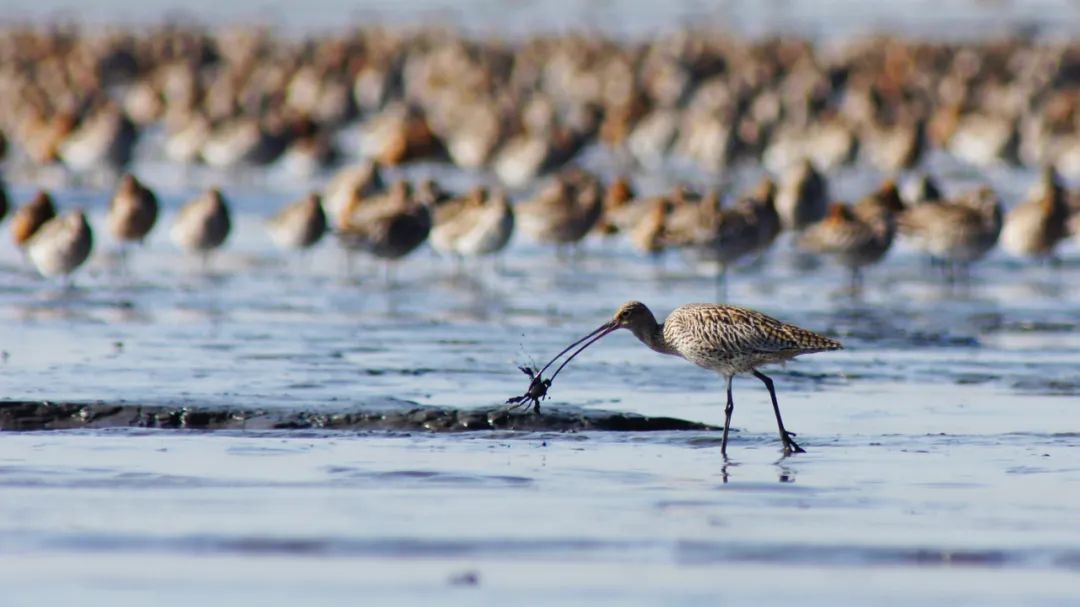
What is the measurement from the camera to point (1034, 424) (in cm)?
1130

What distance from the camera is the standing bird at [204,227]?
19.8m

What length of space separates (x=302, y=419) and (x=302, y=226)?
9.60 metres

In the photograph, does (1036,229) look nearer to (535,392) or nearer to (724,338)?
(724,338)

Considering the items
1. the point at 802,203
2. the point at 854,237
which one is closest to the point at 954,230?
the point at 854,237

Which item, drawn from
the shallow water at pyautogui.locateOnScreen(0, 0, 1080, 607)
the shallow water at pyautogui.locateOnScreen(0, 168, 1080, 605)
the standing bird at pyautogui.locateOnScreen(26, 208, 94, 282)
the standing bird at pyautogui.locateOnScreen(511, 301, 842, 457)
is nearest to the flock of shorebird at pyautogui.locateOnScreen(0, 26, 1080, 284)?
the standing bird at pyautogui.locateOnScreen(26, 208, 94, 282)

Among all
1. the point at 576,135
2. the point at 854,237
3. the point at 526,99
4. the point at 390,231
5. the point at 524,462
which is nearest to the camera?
the point at 524,462

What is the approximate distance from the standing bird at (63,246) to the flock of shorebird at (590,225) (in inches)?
0.4

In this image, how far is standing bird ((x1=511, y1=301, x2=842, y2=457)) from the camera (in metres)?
10.7

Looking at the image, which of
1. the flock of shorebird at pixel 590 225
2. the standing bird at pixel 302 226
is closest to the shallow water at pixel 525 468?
the flock of shorebird at pixel 590 225

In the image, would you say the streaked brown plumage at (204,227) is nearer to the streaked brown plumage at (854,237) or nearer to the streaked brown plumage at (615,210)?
the streaked brown plumage at (615,210)

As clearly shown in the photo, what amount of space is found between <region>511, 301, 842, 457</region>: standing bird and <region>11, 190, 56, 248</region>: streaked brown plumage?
9580 mm

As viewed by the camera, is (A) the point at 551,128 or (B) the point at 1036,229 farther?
(A) the point at 551,128

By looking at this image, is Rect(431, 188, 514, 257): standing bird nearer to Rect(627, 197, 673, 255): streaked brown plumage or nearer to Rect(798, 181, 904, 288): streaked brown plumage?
Rect(627, 197, 673, 255): streaked brown plumage

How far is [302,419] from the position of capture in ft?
36.1
